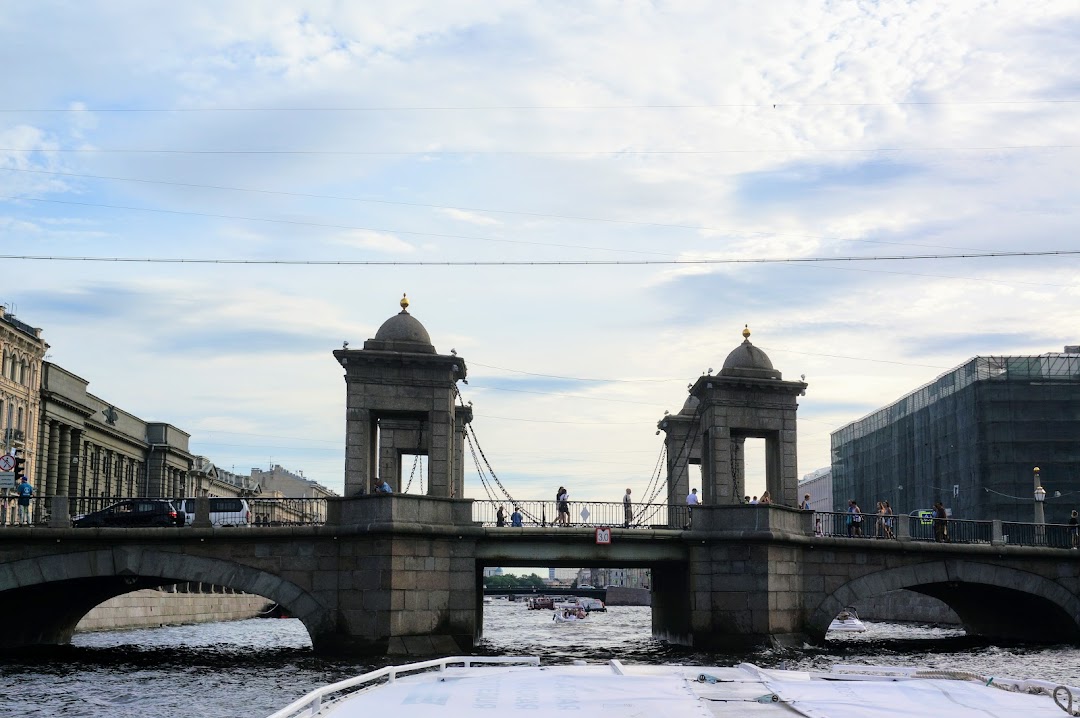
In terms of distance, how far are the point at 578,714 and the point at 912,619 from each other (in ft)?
218

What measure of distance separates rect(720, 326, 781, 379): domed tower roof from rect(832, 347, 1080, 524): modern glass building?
3283cm

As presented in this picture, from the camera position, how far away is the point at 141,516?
39.1 metres

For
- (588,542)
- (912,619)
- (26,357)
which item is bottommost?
(912,619)

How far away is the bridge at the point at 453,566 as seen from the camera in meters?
34.2

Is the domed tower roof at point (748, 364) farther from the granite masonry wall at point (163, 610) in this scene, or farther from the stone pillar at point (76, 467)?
the stone pillar at point (76, 467)

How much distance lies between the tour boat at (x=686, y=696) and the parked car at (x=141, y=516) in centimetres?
2898

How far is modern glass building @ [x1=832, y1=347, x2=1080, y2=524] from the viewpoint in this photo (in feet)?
232

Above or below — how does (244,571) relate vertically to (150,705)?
above

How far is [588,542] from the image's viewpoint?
125 ft

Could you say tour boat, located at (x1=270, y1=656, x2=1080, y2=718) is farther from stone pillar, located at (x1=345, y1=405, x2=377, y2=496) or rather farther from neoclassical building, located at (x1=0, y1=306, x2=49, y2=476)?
neoclassical building, located at (x1=0, y1=306, x2=49, y2=476)

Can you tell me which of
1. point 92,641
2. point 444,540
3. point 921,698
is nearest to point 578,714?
point 921,698

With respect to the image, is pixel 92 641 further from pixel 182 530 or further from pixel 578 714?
pixel 578 714

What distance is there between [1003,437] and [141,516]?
5125cm

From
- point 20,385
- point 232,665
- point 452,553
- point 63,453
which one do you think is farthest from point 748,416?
point 63,453
